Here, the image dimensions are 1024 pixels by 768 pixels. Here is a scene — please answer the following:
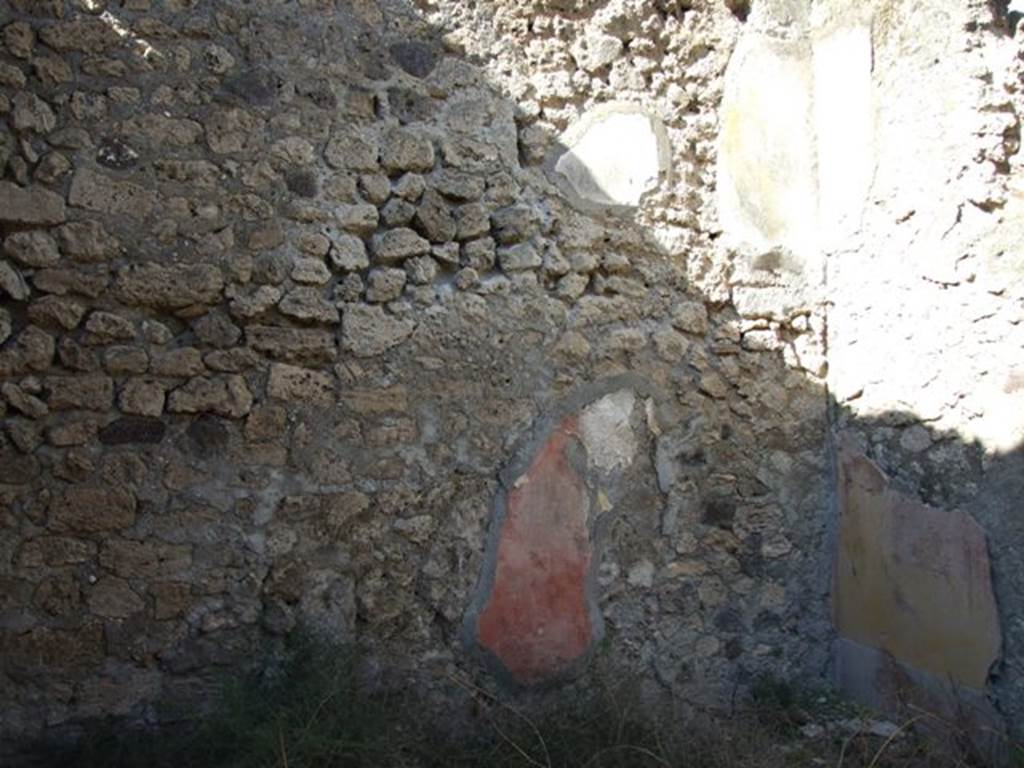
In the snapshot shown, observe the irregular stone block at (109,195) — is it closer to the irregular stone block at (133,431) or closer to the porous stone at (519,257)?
the irregular stone block at (133,431)

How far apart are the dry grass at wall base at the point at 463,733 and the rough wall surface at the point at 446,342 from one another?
0.33 ft

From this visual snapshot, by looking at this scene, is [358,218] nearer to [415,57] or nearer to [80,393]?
[415,57]

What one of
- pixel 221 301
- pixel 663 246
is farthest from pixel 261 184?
pixel 663 246

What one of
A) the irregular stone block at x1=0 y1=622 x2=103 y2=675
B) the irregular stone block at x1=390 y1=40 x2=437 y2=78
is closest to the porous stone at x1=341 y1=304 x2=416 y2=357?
the irregular stone block at x1=390 y1=40 x2=437 y2=78

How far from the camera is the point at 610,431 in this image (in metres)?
3.30

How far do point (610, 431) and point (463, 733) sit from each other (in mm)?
985

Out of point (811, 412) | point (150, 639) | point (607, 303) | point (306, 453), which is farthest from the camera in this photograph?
point (811, 412)

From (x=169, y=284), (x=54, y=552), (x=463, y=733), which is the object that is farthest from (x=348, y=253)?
(x=463, y=733)

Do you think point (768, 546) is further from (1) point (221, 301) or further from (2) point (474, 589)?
(1) point (221, 301)

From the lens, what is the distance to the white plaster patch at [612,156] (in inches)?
133

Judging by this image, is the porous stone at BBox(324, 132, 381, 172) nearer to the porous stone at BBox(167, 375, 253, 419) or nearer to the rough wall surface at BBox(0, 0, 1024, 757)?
the rough wall surface at BBox(0, 0, 1024, 757)

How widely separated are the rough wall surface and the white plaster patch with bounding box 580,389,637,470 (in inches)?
0.4

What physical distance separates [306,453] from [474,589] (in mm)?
623

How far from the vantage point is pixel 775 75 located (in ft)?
12.1
